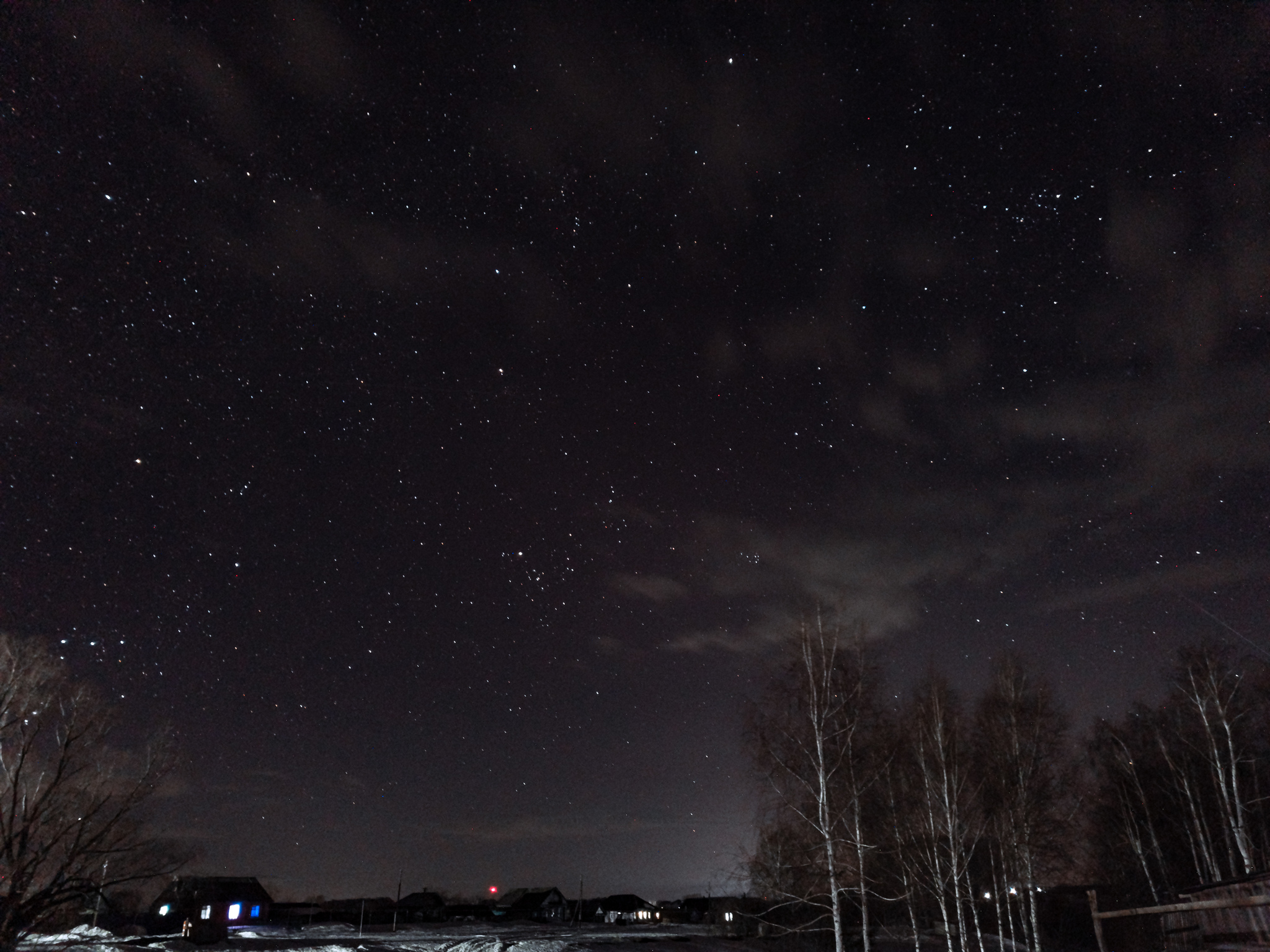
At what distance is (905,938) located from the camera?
4591 centimetres

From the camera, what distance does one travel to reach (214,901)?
74188 millimetres

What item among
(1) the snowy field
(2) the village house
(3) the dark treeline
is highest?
(3) the dark treeline

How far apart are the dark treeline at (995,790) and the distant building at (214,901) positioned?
6110cm

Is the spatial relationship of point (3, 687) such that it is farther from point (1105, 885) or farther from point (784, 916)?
point (1105, 885)

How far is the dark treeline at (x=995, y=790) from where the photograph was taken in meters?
18.7

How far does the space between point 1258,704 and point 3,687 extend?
4492 cm

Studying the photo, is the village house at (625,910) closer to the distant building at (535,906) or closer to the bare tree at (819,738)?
the distant building at (535,906)

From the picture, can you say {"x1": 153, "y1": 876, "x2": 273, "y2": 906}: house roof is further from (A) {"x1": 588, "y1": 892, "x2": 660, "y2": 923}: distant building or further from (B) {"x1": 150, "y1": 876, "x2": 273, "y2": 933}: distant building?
(A) {"x1": 588, "y1": 892, "x2": 660, "y2": 923}: distant building

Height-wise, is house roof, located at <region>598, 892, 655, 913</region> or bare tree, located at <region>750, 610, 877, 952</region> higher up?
bare tree, located at <region>750, 610, 877, 952</region>

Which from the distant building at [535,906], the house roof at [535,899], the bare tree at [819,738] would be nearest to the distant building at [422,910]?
the distant building at [535,906]

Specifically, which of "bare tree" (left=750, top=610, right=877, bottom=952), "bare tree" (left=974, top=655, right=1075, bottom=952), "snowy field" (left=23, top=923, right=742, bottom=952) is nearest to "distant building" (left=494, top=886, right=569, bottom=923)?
"snowy field" (left=23, top=923, right=742, bottom=952)

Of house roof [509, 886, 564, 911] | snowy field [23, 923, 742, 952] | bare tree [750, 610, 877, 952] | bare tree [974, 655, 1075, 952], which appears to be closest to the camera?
bare tree [750, 610, 877, 952]

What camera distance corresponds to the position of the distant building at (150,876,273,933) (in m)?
69.0

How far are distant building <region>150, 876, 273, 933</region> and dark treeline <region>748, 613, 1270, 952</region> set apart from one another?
61.1 meters
